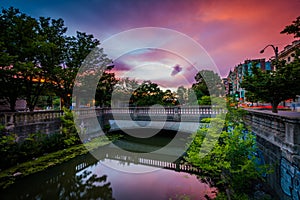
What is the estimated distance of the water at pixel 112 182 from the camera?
25.9ft

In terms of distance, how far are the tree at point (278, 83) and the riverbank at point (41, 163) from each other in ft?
43.5

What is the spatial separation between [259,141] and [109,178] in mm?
8322

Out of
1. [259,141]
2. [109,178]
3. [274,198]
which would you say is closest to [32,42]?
[109,178]

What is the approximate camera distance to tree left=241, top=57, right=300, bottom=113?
27.7 ft

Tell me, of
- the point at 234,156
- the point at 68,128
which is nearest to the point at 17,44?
the point at 68,128

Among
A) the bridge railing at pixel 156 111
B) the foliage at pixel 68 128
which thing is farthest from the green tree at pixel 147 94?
the foliage at pixel 68 128

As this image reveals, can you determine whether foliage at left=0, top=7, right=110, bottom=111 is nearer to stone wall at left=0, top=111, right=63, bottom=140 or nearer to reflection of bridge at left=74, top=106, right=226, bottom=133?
stone wall at left=0, top=111, right=63, bottom=140

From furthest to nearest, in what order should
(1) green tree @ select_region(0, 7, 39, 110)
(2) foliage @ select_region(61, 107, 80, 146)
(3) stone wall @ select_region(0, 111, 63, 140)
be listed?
(2) foliage @ select_region(61, 107, 80, 146), (1) green tree @ select_region(0, 7, 39, 110), (3) stone wall @ select_region(0, 111, 63, 140)

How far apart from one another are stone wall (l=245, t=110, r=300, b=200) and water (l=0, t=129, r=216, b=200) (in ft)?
9.54

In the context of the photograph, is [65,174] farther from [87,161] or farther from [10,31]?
[10,31]

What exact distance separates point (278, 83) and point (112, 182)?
10.4 m

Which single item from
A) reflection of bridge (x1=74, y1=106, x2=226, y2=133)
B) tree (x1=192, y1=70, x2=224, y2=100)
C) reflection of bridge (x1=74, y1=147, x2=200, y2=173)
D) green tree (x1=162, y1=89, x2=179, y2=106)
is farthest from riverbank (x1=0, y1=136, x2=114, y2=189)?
tree (x1=192, y1=70, x2=224, y2=100)

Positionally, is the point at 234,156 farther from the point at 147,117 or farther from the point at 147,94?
the point at 147,94

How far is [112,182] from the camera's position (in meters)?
9.38
